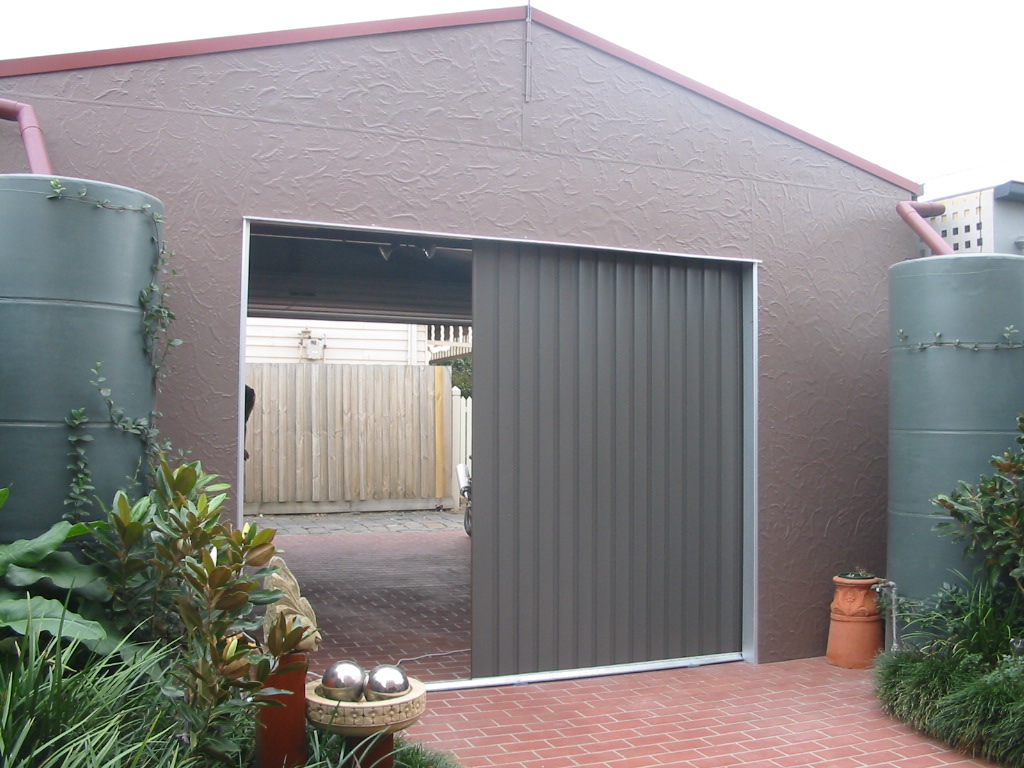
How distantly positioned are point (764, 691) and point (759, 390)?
1.91 m

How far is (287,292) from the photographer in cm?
1001

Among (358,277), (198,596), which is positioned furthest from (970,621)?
(358,277)

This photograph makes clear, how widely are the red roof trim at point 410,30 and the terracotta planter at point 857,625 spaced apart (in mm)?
2891

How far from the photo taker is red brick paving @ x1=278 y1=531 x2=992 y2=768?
4.66 m

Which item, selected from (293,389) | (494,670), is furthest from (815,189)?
(293,389)

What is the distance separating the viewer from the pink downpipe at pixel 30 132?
4.55 meters

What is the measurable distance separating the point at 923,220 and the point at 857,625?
9.15ft

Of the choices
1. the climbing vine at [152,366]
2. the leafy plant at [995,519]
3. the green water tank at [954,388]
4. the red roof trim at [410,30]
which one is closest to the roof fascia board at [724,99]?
the red roof trim at [410,30]

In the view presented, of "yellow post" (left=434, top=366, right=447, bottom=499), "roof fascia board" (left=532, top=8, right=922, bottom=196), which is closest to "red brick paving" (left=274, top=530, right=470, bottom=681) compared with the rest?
"yellow post" (left=434, top=366, right=447, bottom=499)

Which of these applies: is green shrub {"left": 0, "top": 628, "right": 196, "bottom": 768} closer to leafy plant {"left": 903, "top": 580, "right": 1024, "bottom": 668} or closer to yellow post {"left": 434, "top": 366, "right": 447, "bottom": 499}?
leafy plant {"left": 903, "top": 580, "right": 1024, "bottom": 668}

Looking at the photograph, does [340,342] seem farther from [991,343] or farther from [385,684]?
[385,684]

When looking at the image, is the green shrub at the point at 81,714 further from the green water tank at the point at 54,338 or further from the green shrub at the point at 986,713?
the green shrub at the point at 986,713

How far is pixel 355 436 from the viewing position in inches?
552

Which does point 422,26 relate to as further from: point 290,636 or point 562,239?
point 290,636
